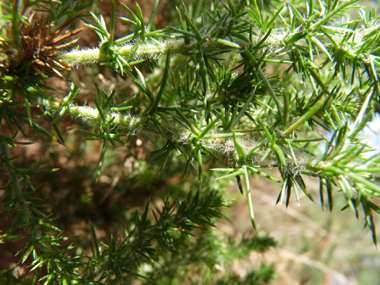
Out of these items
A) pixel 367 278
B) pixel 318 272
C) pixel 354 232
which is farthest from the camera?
pixel 367 278

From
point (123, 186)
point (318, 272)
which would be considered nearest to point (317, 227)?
point (318, 272)

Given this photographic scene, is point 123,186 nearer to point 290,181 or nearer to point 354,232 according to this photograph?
point 290,181

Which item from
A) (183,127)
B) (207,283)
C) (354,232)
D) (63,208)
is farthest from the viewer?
(354,232)

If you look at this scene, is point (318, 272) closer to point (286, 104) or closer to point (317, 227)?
point (317, 227)

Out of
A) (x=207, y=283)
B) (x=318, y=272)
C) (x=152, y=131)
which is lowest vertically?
(x=318, y=272)

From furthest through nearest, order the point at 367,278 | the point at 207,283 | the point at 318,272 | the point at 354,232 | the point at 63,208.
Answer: the point at 367,278 → the point at 354,232 → the point at 318,272 → the point at 207,283 → the point at 63,208

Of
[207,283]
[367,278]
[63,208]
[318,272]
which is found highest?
[63,208]

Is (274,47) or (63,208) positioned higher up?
(274,47)

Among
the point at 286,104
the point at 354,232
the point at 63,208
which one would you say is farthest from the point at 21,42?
the point at 354,232

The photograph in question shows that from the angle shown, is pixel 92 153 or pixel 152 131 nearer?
pixel 152 131

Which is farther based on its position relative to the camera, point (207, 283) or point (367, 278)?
point (367, 278)
